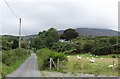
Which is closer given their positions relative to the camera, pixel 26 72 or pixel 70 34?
pixel 26 72

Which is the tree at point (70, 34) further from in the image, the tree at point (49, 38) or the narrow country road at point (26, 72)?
the narrow country road at point (26, 72)

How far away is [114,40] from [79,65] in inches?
1325

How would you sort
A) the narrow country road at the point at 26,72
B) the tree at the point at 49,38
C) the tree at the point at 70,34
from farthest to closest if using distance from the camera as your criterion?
the tree at the point at 49,38
the tree at the point at 70,34
the narrow country road at the point at 26,72

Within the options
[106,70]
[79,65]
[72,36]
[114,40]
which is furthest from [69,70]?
[72,36]

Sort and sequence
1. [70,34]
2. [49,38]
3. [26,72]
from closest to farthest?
[26,72], [70,34], [49,38]

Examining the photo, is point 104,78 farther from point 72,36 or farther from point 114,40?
point 72,36

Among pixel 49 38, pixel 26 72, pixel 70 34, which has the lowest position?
pixel 26 72

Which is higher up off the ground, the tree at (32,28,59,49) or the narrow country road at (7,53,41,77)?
the tree at (32,28,59,49)

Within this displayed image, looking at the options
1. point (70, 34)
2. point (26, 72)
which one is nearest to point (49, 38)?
point (70, 34)

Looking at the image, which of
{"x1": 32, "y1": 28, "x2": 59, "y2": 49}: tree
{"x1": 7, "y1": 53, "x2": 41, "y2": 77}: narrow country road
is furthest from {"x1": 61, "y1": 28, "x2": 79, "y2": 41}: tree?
{"x1": 7, "y1": 53, "x2": 41, "y2": 77}: narrow country road

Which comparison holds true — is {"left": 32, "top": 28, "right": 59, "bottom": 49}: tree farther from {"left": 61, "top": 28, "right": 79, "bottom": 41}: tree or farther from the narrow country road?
the narrow country road

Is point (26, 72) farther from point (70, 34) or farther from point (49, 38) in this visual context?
point (49, 38)

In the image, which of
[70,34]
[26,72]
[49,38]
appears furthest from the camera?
[49,38]

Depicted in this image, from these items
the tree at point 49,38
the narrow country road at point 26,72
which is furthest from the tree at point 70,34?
the narrow country road at point 26,72
